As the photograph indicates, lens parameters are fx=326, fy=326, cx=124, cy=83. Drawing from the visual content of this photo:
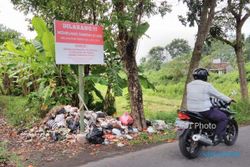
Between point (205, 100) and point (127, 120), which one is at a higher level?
point (205, 100)

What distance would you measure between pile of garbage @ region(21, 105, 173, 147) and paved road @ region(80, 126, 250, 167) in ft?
2.51

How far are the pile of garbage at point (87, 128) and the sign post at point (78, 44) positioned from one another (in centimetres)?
40

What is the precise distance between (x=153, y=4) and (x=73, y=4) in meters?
1.76

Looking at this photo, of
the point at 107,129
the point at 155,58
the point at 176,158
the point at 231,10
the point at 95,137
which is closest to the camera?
the point at 176,158

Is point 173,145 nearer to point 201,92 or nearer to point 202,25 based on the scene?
point 201,92

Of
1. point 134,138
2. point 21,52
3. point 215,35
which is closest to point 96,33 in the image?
point 134,138

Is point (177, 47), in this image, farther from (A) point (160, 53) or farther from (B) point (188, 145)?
(B) point (188, 145)

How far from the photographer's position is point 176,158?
A: 16.9 ft

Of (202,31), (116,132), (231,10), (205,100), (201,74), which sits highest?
(231,10)

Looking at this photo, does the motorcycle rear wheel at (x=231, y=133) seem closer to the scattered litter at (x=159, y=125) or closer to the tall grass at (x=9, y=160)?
the scattered litter at (x=159, y=125)

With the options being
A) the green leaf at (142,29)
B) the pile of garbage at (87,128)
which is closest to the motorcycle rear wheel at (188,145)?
the pile of garbage at (87,128)

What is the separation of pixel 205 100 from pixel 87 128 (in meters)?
2.67

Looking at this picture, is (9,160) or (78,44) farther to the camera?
(78,44)

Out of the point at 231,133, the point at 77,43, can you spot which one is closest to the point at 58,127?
the point at 77,43
